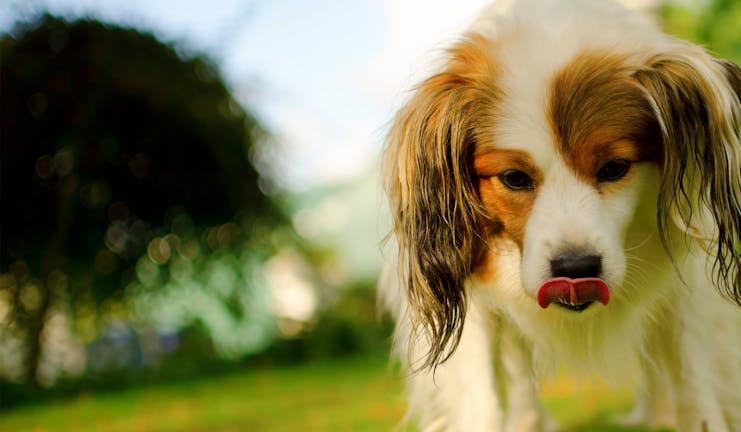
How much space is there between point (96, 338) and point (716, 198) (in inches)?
224

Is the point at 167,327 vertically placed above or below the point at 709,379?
above

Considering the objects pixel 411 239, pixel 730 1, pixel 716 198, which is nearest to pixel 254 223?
pixel 730 1

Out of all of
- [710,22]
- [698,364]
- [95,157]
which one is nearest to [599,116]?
[698,364]

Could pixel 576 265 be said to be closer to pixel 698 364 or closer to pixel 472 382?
pixel 472 382

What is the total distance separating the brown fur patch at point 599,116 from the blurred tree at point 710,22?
12.0 ft

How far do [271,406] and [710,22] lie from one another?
452cm

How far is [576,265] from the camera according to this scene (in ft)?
6.48

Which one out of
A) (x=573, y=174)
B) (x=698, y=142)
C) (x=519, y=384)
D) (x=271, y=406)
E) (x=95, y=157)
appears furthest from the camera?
(x=95, y=157)

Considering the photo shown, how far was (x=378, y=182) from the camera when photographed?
2717 millimetres

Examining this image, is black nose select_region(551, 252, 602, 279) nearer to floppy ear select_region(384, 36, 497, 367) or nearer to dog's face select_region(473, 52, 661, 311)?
dog's face select_region(473, 52, 661, 311)

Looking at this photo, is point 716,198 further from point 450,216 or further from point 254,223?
point 254,223

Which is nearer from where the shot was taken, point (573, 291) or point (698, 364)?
point (573, 291)

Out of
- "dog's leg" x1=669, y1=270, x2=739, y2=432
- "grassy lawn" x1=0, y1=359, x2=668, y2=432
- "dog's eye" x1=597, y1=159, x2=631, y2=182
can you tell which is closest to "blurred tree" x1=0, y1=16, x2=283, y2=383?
"grassy lawn" x1=0, y1=359, x2=668, y2=432

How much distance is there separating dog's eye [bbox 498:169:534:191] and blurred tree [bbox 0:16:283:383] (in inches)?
199
